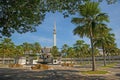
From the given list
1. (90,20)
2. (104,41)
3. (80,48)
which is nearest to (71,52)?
(80,48)

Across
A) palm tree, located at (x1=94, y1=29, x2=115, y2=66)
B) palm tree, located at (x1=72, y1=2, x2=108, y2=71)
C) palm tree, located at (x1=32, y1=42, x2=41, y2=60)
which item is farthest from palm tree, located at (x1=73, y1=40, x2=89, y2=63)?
palm tree, located at (x1=72, y1=2, x2=108, y2=71)

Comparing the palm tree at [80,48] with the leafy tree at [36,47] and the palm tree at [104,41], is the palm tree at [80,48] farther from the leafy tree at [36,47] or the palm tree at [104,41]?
the palm tree at [104,41]

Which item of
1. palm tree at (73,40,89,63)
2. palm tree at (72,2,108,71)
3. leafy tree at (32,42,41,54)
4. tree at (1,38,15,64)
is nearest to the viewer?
palm tree at (72,2,108,71)

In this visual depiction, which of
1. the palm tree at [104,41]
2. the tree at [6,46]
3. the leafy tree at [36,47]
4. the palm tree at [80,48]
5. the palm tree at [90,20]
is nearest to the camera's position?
the palm tree at [90,20]

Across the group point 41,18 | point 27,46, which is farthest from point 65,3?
point 27,46

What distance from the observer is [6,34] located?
869 inches

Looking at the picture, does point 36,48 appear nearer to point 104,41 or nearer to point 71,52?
point 71,52

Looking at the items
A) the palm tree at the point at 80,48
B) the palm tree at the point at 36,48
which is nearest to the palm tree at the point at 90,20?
the palm tree at the point at 80,48

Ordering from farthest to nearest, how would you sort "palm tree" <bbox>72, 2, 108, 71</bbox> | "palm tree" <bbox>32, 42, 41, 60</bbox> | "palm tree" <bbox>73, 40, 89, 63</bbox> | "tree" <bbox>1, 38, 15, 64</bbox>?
"palm tree" <bbox>32, 42, 41, 60</bbox> < "palm tree" <bbox>73, 40, 89, 63</bbox> < "tree" <bbox>1, 38, 15, 64</bbox> < "palm tree" <bbox>72, 2, 108, 71</bbox>

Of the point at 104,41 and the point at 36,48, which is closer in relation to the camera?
the point at 104,41

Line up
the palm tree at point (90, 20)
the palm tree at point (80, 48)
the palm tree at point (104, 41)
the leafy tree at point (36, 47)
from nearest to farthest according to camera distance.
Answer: the palm tree at point (90, 20) → the palm tree at point (104, 41) → the palm tree at point (80, 48) → the leafy tree at point (36, 47)

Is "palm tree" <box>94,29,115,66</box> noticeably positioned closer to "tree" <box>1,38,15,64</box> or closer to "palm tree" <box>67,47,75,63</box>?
"tree" <box>1,38,15,64</box>

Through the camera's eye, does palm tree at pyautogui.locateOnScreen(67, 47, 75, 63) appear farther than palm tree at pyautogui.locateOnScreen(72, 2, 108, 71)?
Yes

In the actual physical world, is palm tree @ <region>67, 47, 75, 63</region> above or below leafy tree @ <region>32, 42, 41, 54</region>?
below
